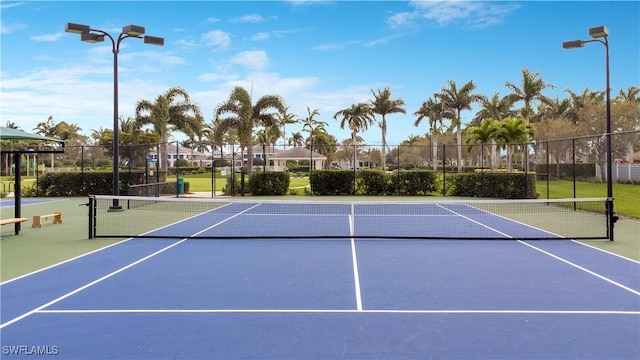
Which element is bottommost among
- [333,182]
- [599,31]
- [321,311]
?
[321,311]

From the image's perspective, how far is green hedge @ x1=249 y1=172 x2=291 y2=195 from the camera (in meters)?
A: 26.1

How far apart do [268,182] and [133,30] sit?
12.2 metres

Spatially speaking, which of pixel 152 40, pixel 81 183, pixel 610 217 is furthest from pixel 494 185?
pixel 81 183

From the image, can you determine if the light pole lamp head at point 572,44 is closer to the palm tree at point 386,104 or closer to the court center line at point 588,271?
the court center line at point 588,271

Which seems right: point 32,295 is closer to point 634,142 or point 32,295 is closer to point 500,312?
point 500,312

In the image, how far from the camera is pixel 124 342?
4.75 metres

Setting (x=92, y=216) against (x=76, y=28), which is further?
(x=76, y=28)

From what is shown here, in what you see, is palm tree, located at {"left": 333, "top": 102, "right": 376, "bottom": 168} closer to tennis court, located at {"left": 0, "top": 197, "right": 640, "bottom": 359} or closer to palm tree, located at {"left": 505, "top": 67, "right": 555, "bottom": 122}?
palm tree, located at {"left": 505, "top": 67, "right": 555, "bottom": 122}

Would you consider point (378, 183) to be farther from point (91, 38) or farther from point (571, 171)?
point (571, 171)

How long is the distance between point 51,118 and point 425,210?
8709 centimetres

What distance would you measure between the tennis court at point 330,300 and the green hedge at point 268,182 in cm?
1442

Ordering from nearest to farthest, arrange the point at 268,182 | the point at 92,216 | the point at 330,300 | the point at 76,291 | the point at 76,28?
the point at 330,300 < the point at 76,291 < the point at 92,216 < the point at 76,28 < the point at 268,182

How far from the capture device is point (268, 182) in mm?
26094

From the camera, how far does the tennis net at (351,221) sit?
1162 cm
